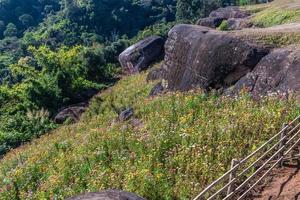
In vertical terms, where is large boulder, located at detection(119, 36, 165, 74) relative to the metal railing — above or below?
below

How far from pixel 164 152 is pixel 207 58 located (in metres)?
7.38

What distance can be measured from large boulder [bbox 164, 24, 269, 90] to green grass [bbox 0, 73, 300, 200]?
143cm

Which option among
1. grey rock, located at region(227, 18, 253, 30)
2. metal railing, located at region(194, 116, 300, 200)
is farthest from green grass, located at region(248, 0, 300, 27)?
metal railing, located at region(194, 116, 300, 200)

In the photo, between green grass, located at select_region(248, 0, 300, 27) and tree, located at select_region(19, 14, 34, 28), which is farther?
tree, located at select_region(19, 14, 34, 28)

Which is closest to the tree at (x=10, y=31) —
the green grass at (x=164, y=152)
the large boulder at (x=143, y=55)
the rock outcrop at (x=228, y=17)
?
the rock outcrop at (x=228, y=17)

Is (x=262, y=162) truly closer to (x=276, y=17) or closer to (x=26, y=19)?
(x=276, y=17)

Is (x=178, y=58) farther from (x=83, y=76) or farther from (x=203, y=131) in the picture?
(x=83, y=76)

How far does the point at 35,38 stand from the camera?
78.5 meters

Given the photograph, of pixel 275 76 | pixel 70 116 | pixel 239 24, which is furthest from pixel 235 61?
pixel 239 24

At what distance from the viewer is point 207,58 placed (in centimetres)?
1722

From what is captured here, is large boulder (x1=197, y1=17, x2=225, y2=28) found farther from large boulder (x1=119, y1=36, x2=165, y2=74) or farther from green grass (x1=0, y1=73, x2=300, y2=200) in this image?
green grass (x1=0, y1=73, x2=300, y2=200)

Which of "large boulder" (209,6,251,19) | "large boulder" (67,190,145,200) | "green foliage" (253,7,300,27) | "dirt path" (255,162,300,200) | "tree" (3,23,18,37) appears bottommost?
"tree" (3,23,18,37)

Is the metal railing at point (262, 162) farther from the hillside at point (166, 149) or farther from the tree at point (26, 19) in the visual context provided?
the tree at point (26, 19)

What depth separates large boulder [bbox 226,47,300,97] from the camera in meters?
13.5
